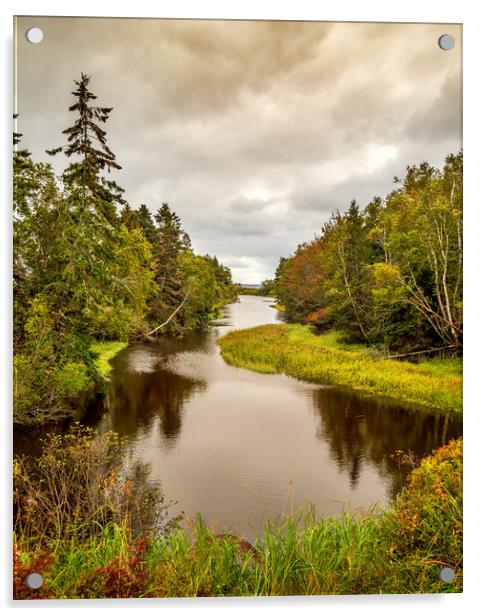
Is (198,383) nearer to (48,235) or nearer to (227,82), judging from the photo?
(48,235)

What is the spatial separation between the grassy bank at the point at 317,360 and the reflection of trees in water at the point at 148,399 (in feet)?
2.50

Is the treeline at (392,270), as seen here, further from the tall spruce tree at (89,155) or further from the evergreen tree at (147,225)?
the tall spruce tree at (89,155)

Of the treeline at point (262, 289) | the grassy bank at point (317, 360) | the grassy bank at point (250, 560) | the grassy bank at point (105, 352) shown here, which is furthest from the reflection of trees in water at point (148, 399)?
the treeline at point (262, 289)

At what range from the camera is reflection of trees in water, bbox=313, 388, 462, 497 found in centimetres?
441

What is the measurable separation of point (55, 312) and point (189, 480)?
7.66ft

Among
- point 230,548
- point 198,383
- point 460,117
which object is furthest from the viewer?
point 198,383

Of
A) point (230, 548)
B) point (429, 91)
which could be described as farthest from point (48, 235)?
point (429, 91)

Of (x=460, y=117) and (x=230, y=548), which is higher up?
(x=460, y=117)

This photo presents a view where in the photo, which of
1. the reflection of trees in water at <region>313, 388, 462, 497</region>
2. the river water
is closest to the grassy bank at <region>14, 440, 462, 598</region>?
the river water

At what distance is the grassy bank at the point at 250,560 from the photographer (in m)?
3.65

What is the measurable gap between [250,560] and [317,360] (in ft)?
8.44

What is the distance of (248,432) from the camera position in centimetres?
462

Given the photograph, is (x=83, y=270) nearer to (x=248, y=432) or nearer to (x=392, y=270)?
(x=248, y=432)
